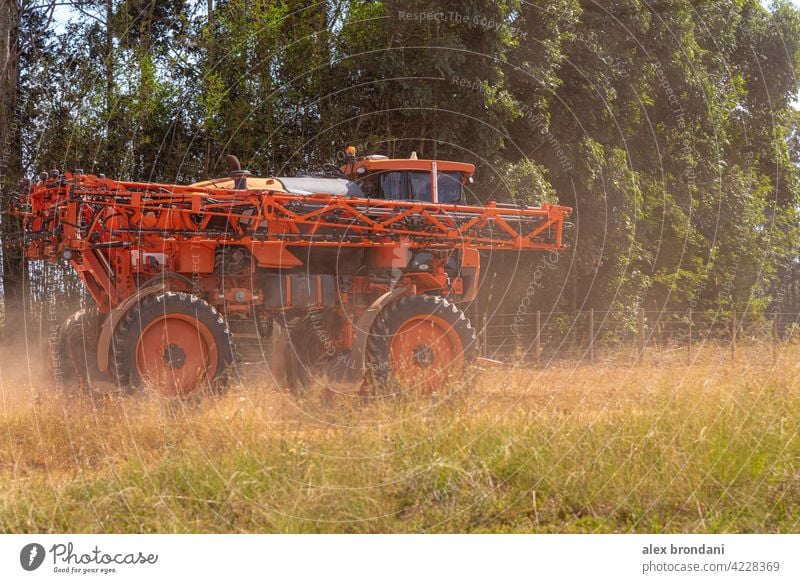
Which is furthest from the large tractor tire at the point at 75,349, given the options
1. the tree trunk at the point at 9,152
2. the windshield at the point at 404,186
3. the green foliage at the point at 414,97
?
the tree trunk at the point at 9,152

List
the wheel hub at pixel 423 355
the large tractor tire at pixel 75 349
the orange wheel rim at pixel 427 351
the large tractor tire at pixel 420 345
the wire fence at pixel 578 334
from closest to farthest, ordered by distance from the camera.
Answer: the large tractor tire at pixel 420 345 < the orange wheel rim at pixel 427 351 < the wheel hub at pixel 423 355 < the large tractor tire at pixel 75 349 < the wire fence at pixel 578 334

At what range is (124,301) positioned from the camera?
37.3 ft

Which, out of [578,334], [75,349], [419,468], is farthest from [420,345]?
[578,334]

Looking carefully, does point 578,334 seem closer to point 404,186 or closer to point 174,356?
point 404,186

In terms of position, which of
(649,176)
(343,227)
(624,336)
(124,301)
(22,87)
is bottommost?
(624,336)

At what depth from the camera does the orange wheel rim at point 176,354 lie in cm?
1118

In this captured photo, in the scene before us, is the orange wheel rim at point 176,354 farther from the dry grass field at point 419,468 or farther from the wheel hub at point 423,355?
the wheel hub at point 423,355

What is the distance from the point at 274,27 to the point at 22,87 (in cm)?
611

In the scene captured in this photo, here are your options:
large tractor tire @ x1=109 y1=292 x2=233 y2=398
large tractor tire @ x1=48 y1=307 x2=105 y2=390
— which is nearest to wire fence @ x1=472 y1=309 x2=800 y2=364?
large tractor tire @ x1=109 y1=292 x2=233 y2=398

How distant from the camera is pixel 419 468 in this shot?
7871 millimetres

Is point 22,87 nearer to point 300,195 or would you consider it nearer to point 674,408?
point 300,195

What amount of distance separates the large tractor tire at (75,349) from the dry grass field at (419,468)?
2.23 metres
